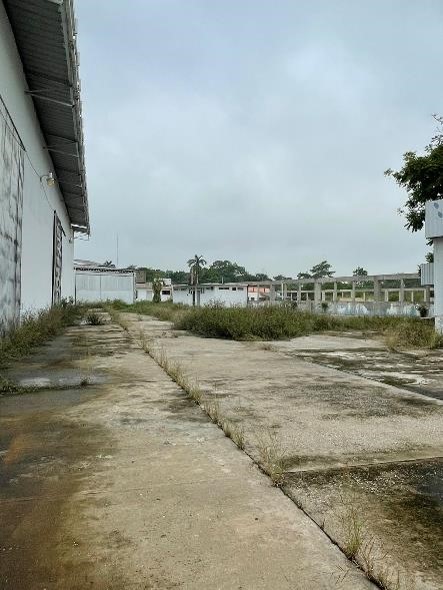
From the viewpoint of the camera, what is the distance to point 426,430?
354cm

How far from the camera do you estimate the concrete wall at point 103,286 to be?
39.7 meters

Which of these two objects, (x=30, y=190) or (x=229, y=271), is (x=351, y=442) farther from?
(x=229, y=271)

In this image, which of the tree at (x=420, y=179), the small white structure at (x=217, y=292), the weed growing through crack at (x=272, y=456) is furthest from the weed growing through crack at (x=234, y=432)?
the small white structure at (x=217, y=292)

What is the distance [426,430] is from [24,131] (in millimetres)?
9593

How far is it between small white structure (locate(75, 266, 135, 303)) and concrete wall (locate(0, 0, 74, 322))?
24120 mm

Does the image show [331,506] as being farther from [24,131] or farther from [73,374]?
[24,131]

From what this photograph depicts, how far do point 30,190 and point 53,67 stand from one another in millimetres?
3112

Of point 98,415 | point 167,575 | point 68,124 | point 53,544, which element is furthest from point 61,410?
point 68,124

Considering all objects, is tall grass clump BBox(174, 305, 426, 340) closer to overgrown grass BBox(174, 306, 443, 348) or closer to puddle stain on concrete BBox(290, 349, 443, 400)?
overgrown grass BBox(174, 306, 443, 348)

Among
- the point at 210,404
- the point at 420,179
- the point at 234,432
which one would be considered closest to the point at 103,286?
the point at 420,179

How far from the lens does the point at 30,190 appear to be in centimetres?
1114

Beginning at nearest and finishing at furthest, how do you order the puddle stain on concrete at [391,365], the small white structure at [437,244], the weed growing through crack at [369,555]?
the weed growing through crack at [369,555] → the puddle stain on concrete at [391,365] → the small white structure at [437,244]

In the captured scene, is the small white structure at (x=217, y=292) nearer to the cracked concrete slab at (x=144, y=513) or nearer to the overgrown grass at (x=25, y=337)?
the overgrown grass at (x=25, y=337)

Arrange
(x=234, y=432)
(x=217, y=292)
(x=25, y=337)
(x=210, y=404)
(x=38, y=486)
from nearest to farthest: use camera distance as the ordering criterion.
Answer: (x=38, y=486) < (x=234, y=432) < (x=210, y=404) < (x=25, y=337) < (x=217, y=292)
